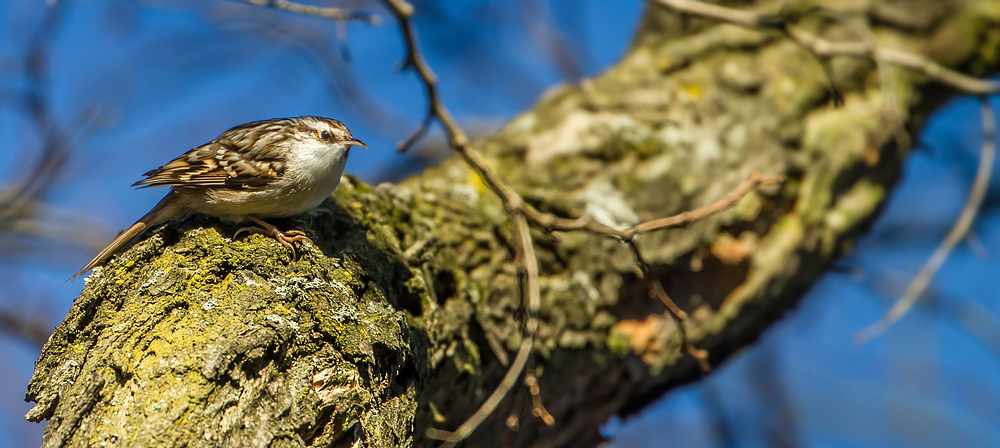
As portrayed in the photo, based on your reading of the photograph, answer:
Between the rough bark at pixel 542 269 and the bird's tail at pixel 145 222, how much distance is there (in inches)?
5.1

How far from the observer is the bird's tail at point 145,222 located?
2.27 m

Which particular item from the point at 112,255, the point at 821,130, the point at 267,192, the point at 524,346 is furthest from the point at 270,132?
the point at 821,130

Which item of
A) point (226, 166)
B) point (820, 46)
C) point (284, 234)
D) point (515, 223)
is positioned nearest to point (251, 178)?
point (226, 166)

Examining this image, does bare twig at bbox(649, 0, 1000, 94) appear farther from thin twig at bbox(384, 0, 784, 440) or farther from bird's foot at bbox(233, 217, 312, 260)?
bird's foot at bbox(233, 217, 312, 260)

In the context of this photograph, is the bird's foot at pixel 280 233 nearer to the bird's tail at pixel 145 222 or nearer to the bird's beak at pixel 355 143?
the bird's tail at pixel 145 222

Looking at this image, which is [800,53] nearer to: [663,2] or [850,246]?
[850,246]

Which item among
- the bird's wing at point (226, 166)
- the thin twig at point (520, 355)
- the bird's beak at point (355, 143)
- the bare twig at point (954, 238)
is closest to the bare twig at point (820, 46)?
the bare twig at point (954, 238)

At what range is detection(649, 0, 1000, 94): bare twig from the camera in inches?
107

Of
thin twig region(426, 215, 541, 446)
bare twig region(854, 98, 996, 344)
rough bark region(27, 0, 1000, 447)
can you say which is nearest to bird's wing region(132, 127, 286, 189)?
rough bark region(27, 0, 1000, 447)

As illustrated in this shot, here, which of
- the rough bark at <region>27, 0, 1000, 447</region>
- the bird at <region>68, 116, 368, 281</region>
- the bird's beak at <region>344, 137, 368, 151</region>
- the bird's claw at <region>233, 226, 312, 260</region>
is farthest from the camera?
the bird's beak at <region>344, 137, 368, 151</region>

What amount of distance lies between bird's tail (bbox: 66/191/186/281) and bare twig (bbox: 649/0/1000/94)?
1977 millimetres

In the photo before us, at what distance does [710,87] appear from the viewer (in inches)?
148

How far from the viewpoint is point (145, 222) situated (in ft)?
7.61

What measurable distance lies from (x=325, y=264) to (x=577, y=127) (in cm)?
175
